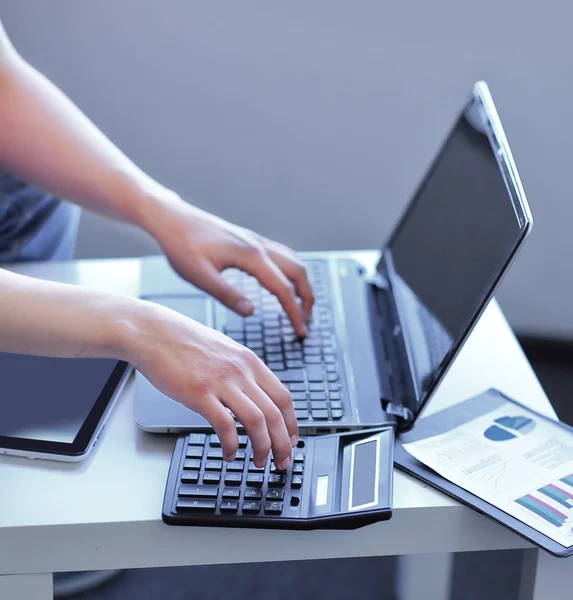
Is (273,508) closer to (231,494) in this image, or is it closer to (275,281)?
(231,494)

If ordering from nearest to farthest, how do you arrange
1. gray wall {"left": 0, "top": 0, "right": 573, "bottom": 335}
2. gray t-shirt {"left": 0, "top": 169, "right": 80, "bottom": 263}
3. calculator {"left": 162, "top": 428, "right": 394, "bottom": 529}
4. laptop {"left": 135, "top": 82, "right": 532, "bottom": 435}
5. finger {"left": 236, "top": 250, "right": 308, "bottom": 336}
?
calculator {"left": 162, "top": 428, "right": 394, "bottom": 529} → laptop {"left": 135, "top": 82, "right": 532, "bottom": 435} → finger {"left": 236, "top": 250, "right": 308, "bottom": 336} → gray t-shirt {"left": 0, "top": 169, "right": 80, "bottom": 263} → gray wall {"left": 0, "top": 0, "right": 573, "bottom": 335}

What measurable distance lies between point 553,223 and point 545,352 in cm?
33

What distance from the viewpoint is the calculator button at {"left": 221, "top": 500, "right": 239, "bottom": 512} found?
688mm

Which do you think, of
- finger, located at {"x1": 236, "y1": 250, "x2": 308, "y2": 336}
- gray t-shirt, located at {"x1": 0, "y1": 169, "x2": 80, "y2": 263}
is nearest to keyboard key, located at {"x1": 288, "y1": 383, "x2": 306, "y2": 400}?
finger, located at {"x1": 236, "y1": 250, "x2": 308, "y2": 336}

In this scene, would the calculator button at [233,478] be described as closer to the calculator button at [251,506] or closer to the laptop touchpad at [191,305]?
the calculator button at [251,506]

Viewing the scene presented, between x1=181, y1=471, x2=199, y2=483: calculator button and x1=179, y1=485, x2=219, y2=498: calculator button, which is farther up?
x1=181, y1=471, x2=199, y2=483: calculator button

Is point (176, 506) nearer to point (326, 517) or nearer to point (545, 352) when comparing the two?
point (326, 517)

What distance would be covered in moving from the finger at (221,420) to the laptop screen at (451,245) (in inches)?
8.4

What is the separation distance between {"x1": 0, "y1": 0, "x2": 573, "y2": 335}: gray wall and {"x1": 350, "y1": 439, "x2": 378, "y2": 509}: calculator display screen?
3.63ft

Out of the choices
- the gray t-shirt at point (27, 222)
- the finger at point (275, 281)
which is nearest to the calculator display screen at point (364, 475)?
the finger at point (275, 281)

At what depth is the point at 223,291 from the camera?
37.6 inches

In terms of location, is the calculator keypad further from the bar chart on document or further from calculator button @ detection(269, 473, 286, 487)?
the bar chart on document

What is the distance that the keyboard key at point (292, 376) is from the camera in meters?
0.85

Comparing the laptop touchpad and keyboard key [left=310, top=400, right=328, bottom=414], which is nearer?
keyboard key [left=310, top=400, right=328, bottom=414]
